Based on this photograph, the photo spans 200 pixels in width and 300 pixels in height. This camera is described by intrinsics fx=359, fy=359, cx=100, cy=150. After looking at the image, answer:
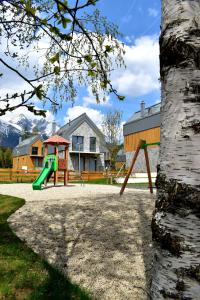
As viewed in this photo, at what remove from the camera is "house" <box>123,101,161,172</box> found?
43719 mm

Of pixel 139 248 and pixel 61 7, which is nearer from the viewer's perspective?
pixel 61 7

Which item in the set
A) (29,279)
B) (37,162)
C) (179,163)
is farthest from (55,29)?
(37,162)

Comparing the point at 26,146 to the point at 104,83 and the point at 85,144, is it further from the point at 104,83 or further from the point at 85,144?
the point at 104,83

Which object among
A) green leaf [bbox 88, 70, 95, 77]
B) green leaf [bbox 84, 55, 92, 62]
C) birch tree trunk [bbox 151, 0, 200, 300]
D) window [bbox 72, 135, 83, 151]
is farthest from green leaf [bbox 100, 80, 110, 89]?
window [bbox 72, 135, 83, 151]

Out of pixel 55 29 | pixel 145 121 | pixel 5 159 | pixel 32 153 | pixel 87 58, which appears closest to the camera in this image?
pixel 55 29

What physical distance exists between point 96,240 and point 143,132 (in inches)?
1603

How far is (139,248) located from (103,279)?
4.73ft

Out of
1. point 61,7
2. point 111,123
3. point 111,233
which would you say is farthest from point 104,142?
point 61,7

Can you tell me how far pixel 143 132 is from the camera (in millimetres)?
46656

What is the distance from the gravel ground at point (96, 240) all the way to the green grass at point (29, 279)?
209 mm

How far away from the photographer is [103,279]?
4.84m

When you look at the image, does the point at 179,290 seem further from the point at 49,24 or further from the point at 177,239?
the point at 49,24


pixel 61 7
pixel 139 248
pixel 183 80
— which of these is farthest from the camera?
pixel 139 248

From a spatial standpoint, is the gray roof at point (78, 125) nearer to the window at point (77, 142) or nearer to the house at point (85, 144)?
the house at point (85, 144)
